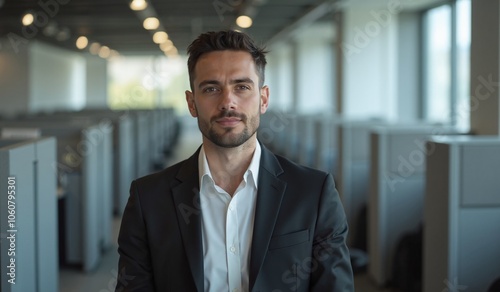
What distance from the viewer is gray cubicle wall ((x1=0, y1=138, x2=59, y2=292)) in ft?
7.97

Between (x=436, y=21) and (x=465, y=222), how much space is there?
18.7 feet

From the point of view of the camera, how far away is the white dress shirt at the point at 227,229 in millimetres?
1624

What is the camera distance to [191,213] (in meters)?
1.65

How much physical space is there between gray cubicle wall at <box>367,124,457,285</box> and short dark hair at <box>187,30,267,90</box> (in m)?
2.88

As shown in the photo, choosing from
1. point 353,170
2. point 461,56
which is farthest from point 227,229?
point 461,56

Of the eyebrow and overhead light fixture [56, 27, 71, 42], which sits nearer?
the eyebrow

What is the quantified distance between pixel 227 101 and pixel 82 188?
3.57m

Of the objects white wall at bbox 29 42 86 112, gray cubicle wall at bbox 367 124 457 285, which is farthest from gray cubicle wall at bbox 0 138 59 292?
white wall at bbox 29 42 86 112

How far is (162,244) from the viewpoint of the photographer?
1.63 m

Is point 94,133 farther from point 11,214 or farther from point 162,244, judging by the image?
point 162,244

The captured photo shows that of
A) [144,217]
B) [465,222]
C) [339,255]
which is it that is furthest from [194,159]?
[465,222]

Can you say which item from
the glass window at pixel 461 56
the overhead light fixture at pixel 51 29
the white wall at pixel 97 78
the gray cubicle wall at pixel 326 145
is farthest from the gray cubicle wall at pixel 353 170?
the white wall at pixel 97 78

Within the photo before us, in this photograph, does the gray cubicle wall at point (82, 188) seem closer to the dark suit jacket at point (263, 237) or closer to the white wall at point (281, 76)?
the dark suit jacket at point (263, 237)

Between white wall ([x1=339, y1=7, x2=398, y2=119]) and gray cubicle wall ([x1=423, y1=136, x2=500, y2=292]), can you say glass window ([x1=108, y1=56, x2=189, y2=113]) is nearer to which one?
white wall ([x1=339, y1=7, x2=398, y2=119])
